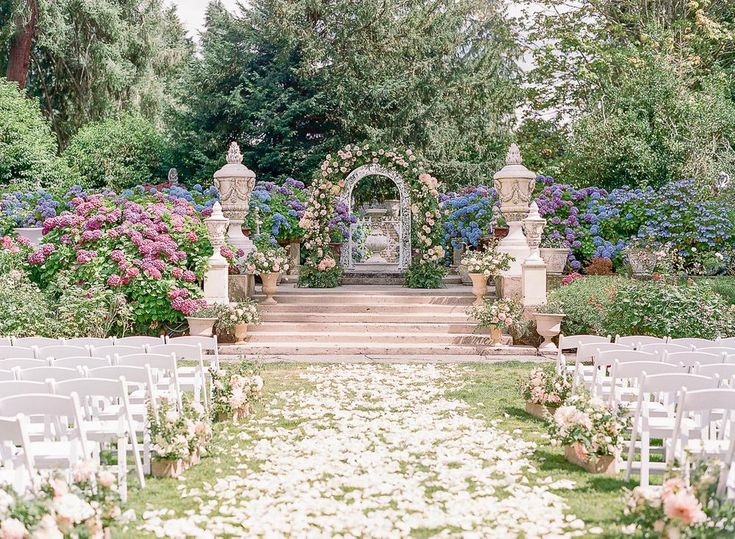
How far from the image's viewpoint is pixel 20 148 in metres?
20.4

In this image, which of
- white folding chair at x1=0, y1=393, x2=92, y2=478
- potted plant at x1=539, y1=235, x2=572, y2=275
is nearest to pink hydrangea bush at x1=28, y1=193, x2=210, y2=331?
potted plant at x1=539, y1=235, x2=572, y2=275

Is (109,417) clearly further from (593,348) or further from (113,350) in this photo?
(593,348)

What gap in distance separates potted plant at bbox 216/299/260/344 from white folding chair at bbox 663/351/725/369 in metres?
7.42

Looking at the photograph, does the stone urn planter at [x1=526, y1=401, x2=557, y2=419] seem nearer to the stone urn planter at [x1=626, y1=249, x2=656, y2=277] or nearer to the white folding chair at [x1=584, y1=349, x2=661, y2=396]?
the white folding chair at [x1=584, y1=349, x2=661, y2=396]

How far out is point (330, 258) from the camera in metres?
16.0

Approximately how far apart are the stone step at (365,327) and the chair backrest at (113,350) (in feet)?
18.8

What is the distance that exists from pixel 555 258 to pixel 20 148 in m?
13.2

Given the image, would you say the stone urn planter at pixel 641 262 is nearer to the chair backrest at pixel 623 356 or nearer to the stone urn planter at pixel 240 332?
the stone urn planter at pixel 240 332

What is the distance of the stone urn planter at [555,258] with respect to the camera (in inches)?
614

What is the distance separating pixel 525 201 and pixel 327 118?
9.22m

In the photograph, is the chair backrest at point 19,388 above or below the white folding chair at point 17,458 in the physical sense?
above

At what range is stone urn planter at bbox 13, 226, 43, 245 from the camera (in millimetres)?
14812

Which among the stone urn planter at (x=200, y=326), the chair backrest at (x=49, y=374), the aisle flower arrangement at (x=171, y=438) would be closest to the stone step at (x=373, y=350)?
the stone urn planter at (x=200, y=326)

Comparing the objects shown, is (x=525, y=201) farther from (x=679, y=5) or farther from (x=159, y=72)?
(x=159, y=72)
